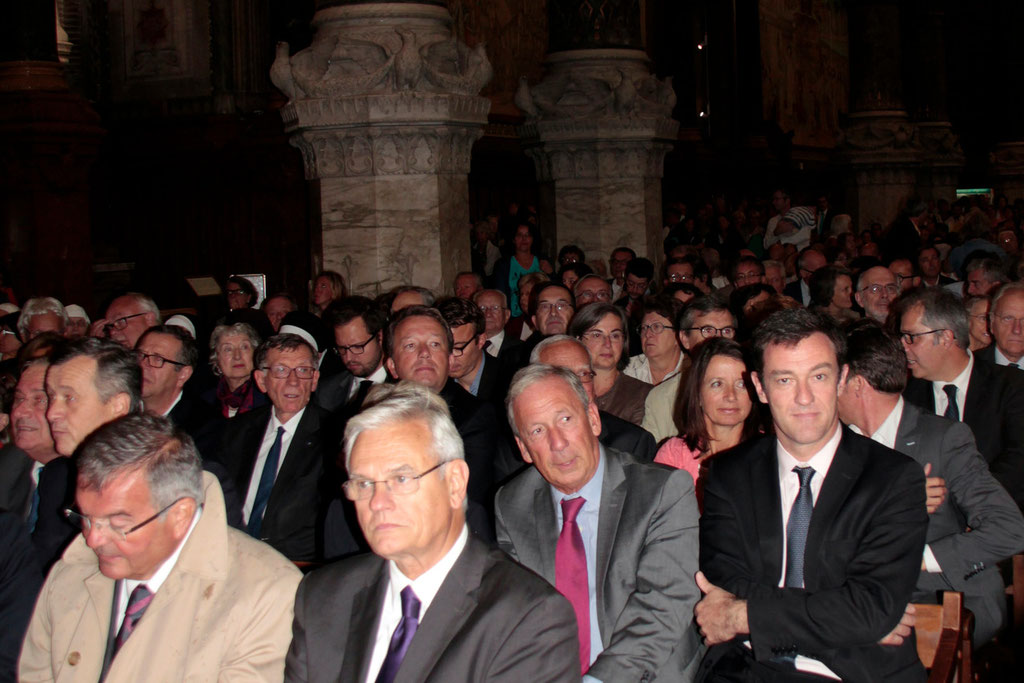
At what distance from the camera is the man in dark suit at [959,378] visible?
506 centimetres

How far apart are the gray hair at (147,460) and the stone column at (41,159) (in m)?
7.79

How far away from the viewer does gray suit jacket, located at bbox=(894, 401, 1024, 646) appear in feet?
13.1

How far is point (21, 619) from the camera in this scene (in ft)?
12.1

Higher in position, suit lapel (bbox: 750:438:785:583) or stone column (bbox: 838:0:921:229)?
stone column (bbox: 838:0:921:229)

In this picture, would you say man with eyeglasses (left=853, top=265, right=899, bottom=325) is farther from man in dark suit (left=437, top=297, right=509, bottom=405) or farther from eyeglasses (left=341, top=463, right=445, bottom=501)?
eyeglasses (left=341, top=463, right=445, bottom=501)

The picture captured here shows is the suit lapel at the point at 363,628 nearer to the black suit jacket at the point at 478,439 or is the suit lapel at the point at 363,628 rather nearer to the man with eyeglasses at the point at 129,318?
the black suit jacket at the point at 478,439

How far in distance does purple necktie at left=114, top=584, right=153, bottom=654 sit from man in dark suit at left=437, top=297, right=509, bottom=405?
292 centimetres

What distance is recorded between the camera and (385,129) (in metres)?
7.71

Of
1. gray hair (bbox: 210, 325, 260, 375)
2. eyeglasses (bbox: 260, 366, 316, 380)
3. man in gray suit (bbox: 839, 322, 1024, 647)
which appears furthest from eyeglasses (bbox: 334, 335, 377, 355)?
man in gray suit (bbox: 839, 322, 1024, 647)

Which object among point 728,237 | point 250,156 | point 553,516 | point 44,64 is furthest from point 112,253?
point 553,516

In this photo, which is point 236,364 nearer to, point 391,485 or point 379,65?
point 379,65

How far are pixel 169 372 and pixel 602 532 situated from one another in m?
2.77

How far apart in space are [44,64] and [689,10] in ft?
45.5

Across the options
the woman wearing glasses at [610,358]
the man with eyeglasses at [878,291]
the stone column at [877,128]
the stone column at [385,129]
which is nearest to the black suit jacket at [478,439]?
the woman wearing glasses at [610,358]
